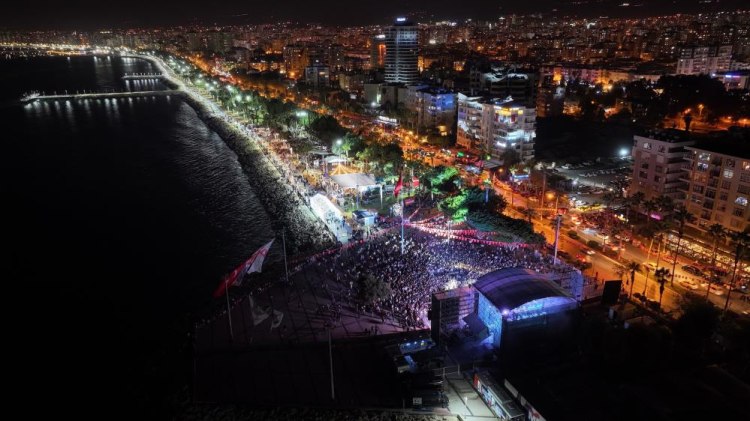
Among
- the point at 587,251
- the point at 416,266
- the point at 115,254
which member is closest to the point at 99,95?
the point at 115,254

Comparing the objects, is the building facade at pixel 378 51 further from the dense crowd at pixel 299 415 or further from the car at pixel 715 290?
the dense crowd at pixel 299 415

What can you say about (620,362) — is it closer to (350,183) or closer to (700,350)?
(700,350)

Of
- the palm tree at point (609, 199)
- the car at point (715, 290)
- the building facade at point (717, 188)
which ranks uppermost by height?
the building facade at point (717, 188)

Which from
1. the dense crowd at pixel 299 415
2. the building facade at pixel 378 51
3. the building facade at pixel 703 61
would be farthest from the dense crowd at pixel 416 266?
the building facade at pixel 378 51

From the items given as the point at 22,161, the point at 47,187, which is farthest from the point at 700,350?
the point at 22,161

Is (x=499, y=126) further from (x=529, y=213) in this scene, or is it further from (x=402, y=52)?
(x=402, y=52)

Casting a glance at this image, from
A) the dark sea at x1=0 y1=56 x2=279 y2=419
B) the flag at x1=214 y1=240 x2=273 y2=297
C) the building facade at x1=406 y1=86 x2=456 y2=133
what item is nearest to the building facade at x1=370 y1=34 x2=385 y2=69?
the building facade at x1=406 y1=86 x2=456 y2=133
